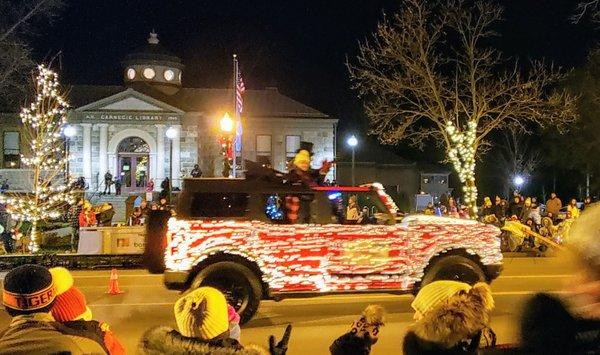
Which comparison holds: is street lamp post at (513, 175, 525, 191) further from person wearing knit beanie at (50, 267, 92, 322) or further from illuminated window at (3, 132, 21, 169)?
person wearing knit beanie at (50, 267, 92, 322)

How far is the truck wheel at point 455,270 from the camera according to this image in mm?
10875

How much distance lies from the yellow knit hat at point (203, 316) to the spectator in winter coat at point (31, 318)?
1.84 ft

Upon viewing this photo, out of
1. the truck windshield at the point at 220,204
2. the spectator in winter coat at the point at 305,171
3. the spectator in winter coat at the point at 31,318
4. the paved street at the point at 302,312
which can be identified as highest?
the spectator in winter coat at the point at 305,171

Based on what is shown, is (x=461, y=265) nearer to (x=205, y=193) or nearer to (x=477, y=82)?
(x=205, y=193)

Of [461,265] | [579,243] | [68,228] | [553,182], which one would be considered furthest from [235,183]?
[553,182]

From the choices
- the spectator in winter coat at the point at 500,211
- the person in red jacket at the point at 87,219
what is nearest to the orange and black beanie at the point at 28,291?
the person in red jacket at the point at 87,219

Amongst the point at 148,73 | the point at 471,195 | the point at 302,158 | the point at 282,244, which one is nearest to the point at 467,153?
the point at 471,195

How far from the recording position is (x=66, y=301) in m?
4.20

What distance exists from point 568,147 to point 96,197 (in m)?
30.8

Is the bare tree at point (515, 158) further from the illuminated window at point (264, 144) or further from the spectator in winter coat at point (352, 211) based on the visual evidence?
the spectator in winter coat at point (352, 211)

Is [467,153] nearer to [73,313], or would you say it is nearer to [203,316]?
[73,313]

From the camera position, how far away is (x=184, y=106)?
47031 millimetres

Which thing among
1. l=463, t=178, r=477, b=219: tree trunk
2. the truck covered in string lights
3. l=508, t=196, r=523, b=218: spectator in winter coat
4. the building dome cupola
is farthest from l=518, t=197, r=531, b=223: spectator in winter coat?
the building dome cupola

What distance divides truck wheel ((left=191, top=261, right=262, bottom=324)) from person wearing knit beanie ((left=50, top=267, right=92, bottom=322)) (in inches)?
232
